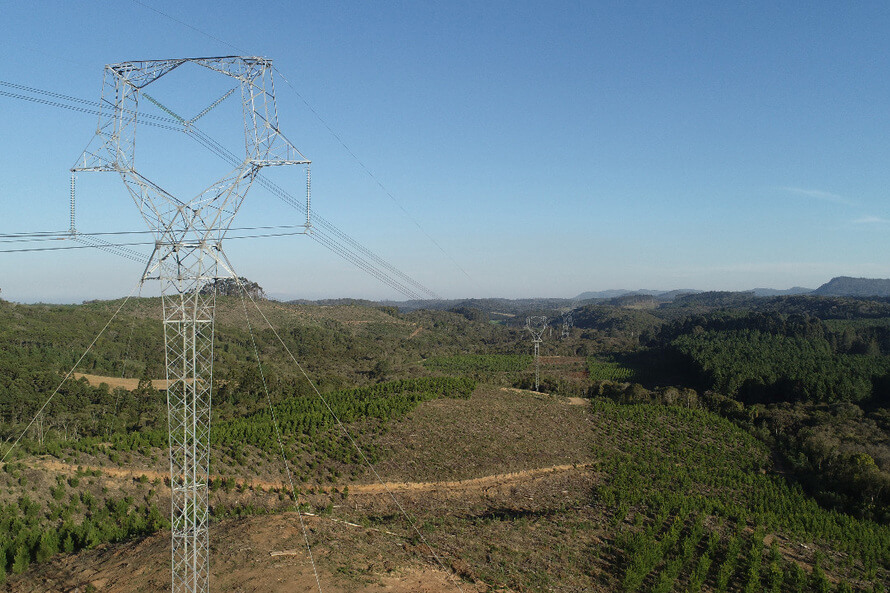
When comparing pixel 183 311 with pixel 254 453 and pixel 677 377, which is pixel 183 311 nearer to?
pixel 254 453

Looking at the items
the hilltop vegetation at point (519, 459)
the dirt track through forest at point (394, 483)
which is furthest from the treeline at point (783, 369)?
the dirt track through forest at point (394, 483)

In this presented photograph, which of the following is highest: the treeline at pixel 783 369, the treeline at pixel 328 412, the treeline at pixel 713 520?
the treeline at pixel 328 412

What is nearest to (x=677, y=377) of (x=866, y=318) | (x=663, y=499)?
(x=663, y=499)

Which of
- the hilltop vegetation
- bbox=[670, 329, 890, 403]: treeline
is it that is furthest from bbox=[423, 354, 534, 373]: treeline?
bbox=[670, 329, 890, 403]: treeline

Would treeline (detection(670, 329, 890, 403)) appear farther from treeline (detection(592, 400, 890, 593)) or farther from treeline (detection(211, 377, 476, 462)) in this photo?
treeline (detection(211, 377, 476, 462))

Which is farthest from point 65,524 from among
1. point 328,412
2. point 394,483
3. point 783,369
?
point 783,369

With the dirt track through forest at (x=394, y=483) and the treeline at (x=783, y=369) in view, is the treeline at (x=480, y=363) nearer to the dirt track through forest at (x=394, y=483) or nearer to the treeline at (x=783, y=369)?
the treeline at (x=783, y=369)

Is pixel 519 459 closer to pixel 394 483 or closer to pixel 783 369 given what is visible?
pixel 394 483

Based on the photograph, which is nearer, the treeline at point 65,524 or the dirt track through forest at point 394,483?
the treeline at point 65,524
